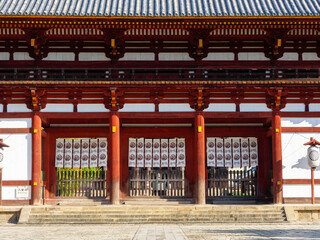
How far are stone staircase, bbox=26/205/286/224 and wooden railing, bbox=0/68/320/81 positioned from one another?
515 centimetres

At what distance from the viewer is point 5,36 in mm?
20375

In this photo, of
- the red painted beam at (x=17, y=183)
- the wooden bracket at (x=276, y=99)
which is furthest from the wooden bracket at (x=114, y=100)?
the wooden bracket at (x=276, y=99)

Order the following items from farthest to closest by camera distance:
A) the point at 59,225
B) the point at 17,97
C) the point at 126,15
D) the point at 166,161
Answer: the point at 166,161 → the point at 17,97 → the point at 126,15 → the point at 59,225

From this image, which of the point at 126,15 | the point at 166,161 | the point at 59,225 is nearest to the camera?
the point at 59,225

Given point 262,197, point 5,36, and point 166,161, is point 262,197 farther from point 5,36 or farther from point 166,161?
point 5,36

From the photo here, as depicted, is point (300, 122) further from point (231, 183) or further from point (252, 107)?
point (231, 183)

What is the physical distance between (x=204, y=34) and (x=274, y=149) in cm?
546

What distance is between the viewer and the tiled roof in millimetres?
19500

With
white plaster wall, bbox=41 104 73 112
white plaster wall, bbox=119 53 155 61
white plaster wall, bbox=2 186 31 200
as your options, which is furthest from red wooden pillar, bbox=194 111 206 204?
white plaster wall, bbox=2 186 31 200

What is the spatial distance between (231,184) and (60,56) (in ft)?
30.7

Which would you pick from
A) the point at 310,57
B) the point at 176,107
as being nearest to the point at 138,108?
the point at 176,107

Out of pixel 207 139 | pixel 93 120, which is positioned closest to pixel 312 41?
pixel 207 139

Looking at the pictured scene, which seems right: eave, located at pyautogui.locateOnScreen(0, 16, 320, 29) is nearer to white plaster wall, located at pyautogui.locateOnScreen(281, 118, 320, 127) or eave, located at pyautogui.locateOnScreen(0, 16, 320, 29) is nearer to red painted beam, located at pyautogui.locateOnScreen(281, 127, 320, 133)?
white plaster wall, located at pyautogui.locateOnScreen(281, 118, 320, 127)

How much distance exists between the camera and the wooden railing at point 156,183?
72.9 ft
